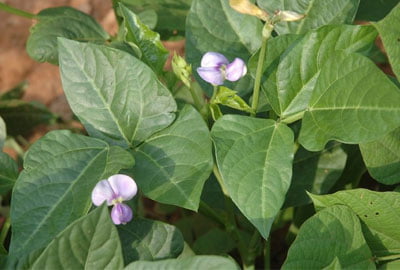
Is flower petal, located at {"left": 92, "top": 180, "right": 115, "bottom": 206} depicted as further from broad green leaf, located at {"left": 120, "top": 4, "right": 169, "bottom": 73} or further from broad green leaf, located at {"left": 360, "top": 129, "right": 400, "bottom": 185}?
broad green leaf, located at {"left": 360, "top": 129, "right": 400, "bottom": 185}

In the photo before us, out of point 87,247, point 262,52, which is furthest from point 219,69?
point 87,247

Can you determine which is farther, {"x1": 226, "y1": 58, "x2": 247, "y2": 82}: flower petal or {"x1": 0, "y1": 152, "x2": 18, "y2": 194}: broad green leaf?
{"x1": 0, "y1": 152, "x2": 18, "y2": 194}: broad green leaf

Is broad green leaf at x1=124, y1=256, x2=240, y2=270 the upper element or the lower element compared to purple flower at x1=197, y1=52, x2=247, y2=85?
lower

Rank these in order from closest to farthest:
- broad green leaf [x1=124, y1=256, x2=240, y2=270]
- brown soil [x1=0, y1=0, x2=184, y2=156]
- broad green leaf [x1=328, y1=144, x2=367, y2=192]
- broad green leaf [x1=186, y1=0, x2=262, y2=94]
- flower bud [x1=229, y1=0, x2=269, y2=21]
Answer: broad green leaf [x1=124, y1=256, x2=240, y2=270] < flower bud [x1=229, y1=0, x2=269, y2=21] < broad green leaf [x1=186, y1=0, x2=262, y2=94] < broad green leaf [x1=328, y1=144, x2=367, y2=192] < brown soil [x1=0, y1=0, x2=184, y2=156]

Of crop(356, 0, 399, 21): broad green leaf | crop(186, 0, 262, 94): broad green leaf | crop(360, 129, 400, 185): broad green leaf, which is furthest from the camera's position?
crop(356, 0, 399, 21): broad green leaf

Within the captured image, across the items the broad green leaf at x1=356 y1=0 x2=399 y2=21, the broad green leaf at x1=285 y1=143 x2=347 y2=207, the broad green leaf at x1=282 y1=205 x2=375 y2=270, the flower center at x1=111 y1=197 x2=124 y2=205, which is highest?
the flower center at x1=111 y1=197 x2=124 y2=205

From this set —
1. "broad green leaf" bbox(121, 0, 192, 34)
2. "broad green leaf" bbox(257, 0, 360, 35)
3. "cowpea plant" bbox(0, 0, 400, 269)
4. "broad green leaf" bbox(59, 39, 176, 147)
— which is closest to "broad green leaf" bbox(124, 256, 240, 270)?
"cowpea plant" bbox(0, 0, 400, 269)
